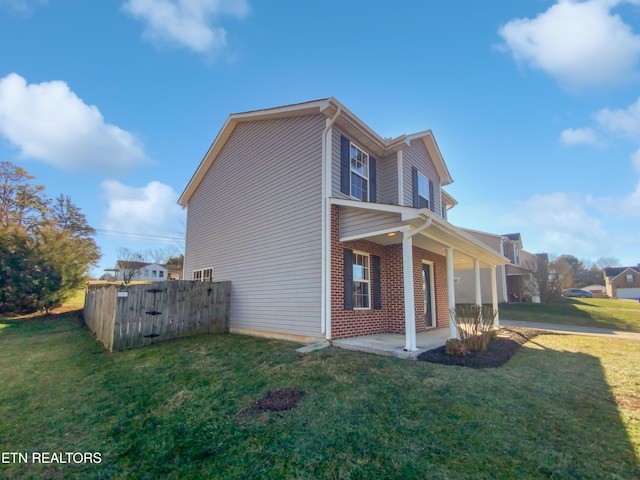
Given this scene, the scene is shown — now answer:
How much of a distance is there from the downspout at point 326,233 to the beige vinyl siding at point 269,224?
155mm

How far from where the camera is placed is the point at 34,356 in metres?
7.41

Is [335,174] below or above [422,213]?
above

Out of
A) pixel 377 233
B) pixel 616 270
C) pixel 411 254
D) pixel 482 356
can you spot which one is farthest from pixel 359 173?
pixel 616 270

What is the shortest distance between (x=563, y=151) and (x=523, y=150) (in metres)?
1.24

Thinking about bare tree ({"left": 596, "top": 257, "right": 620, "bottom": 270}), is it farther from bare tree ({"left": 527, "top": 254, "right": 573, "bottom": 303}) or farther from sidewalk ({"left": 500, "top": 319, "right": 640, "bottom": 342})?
sidewalk ({"left": 500, "top": 319, "right": 640, "bottom": 342})

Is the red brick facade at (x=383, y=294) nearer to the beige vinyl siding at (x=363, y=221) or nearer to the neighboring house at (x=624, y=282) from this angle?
the beige vinyl siding at (x=363, y=221)

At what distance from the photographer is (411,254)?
649cm

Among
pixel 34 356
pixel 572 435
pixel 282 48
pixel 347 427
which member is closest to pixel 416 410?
pixel 347 427

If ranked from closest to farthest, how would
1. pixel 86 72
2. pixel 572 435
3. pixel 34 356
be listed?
pixel 572 435
pixel 34 356
pixel 86 72

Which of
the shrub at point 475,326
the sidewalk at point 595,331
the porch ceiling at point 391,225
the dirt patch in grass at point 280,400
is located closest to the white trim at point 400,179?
the porch ceiling at point 391,225

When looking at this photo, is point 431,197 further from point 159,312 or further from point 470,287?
point 470,287

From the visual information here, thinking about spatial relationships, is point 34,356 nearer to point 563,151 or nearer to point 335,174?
point 335,174

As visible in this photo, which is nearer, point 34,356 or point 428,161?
point 34,356

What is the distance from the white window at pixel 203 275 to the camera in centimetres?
1183
